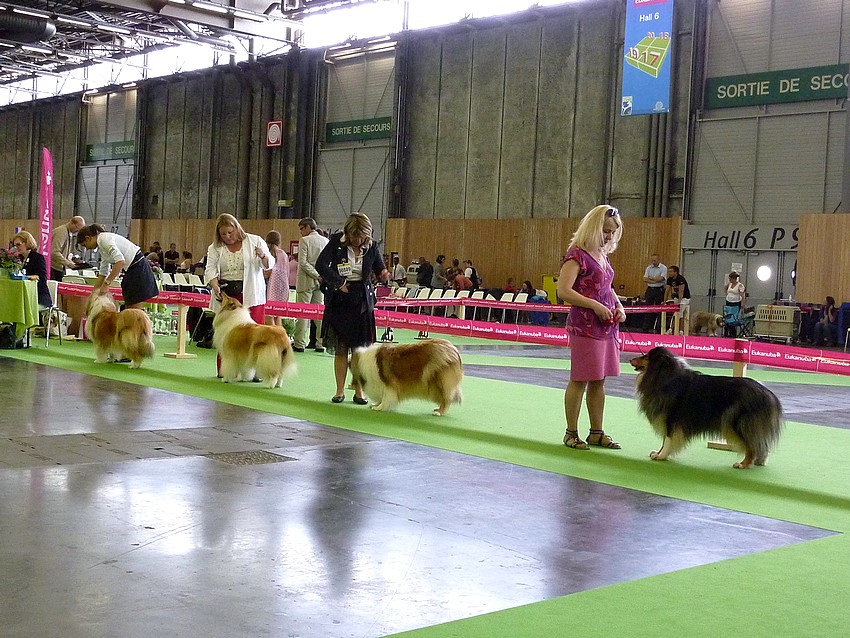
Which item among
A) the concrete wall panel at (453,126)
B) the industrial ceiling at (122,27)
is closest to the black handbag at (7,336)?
the industrial ceiling at (122,27)

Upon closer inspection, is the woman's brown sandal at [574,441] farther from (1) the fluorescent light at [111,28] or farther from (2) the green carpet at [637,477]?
(1) the fluorescent light at [111,28]

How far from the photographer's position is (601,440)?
6.45 m

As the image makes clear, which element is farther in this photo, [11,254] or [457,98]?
[457,98]

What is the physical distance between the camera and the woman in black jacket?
777cm

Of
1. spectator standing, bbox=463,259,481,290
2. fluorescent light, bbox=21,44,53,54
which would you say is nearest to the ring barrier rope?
spectator standing, bbox=463,259,481,290

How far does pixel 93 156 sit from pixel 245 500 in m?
35.7

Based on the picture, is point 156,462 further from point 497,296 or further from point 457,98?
point 457,98

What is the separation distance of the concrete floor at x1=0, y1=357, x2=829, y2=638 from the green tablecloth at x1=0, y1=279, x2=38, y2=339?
18.4 ft

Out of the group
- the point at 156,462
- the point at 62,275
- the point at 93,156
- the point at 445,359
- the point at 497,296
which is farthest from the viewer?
the point at 93,156

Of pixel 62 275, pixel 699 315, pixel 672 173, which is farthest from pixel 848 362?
pixel 672 173

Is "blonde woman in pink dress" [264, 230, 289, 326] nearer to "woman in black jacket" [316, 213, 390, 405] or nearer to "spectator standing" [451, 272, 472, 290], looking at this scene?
"woman in black jacket" [316, 213, 390, 405]

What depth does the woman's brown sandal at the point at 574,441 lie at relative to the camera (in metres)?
6.36

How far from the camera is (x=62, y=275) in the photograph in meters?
14.9

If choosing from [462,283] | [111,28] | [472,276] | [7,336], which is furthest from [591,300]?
[111,28]
